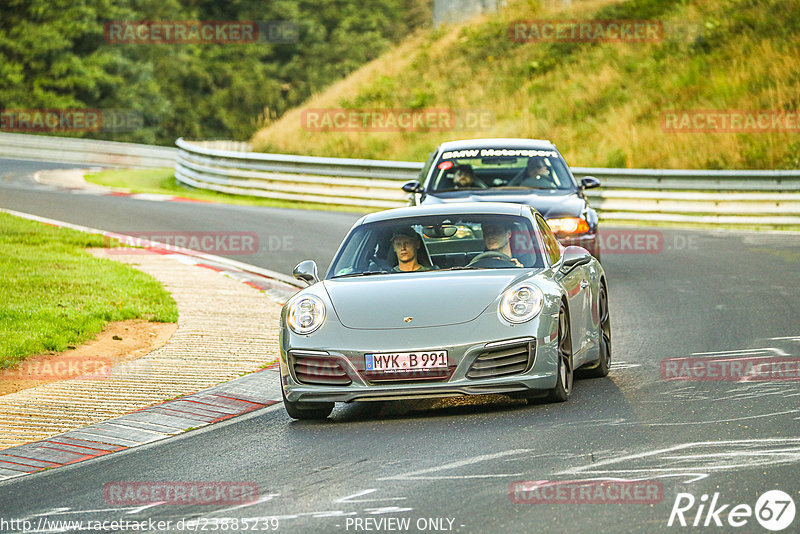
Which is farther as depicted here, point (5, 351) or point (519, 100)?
point (519, 100)

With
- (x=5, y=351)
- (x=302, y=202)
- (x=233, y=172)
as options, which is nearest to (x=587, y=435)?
(x=5, y=351)

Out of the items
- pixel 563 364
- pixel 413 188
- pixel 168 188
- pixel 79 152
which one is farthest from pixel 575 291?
pixel 79 152

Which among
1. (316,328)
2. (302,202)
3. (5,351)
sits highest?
(316,328)

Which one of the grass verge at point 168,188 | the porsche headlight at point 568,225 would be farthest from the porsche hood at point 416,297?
the grass verge at point 168,188

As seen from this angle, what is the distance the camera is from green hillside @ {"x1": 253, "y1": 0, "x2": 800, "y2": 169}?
92.7ft

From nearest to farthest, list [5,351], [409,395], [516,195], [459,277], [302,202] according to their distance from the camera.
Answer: [409,395] < [459,277] < [5,351] < [516,195] < [302,202]

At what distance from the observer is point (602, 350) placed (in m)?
9.43

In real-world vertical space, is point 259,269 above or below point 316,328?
below

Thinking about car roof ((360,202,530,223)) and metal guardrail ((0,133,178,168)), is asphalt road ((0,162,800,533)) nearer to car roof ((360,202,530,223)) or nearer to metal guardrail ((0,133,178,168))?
car roof ((360,202,530,223))

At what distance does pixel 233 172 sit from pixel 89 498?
76.8 feet

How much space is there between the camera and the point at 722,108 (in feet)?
97.2

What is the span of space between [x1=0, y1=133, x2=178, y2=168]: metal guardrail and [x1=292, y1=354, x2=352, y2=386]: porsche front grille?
38.4 m

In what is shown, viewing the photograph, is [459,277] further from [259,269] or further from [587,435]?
[259,269]

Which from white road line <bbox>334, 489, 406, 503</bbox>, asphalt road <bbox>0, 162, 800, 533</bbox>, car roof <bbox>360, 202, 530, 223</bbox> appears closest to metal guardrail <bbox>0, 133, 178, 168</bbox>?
asphalt road <bbox>0, 162, 800, 533</bbox>
